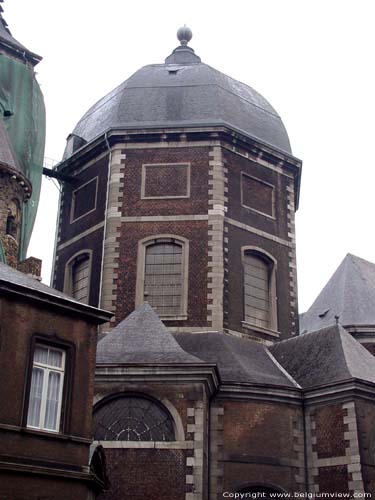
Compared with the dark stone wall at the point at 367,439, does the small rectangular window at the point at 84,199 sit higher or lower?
higher

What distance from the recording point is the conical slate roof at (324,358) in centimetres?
2006

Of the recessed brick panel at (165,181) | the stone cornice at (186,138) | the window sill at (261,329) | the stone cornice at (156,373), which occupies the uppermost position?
the stone cornice at (186,138)

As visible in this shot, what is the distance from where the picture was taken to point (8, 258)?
76.4 feet

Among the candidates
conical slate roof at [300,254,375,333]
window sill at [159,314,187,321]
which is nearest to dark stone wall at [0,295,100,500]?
window sill at [159,314,187,321]

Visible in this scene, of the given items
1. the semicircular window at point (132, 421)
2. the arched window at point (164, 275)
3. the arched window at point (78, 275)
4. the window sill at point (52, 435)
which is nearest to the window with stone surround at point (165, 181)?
the arched window at point (164, 275)

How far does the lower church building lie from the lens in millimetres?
17312

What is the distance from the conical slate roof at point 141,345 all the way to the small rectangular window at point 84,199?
5989mm

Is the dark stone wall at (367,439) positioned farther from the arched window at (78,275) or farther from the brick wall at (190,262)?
the arched window at (78,275)

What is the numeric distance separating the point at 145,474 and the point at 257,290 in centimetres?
817

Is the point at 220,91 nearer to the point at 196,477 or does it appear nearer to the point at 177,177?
the point at 177,177

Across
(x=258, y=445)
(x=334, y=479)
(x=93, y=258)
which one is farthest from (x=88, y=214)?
(x=334, y=479)

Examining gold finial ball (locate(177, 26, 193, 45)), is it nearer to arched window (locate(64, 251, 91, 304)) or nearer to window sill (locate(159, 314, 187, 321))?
arched window (locate(64, 251, 91, 304))

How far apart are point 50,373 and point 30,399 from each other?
70 centimetres

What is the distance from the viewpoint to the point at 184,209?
23781 millimetres
